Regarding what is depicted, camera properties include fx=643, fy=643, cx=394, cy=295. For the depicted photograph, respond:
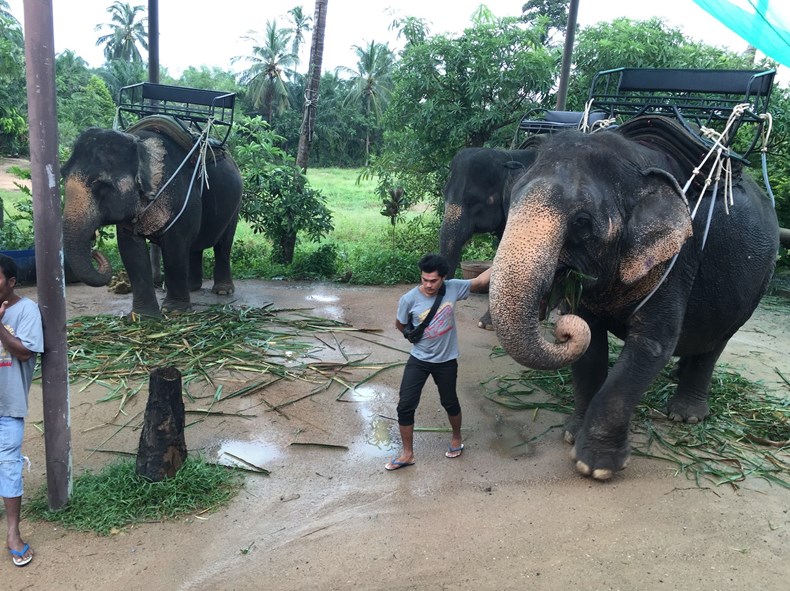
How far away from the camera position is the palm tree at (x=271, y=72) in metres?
35.0

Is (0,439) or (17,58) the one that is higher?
(17,58)

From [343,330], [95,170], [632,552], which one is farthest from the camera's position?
[343,330]

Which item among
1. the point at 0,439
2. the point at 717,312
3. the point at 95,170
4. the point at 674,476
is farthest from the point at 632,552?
the point at 95,170

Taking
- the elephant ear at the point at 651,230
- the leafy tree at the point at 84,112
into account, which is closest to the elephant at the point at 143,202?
the elephant ear at the point at 651,230

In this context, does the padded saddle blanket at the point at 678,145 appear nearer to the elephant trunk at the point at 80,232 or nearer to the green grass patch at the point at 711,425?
the green grass patch at the point at 711,425

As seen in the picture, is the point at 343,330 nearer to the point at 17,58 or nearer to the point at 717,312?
the point at 717,312

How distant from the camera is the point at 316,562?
300 centimetres

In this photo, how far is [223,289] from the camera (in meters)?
8.38

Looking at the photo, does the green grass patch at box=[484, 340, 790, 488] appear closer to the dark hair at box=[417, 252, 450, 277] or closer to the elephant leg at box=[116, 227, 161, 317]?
the dark hair at box=[417, 252, 450, 277]

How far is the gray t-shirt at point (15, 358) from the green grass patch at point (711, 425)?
130 inches

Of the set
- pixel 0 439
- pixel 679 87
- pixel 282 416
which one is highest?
pixel 679 87

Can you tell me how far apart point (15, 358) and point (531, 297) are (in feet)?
8.08

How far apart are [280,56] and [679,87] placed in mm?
33673

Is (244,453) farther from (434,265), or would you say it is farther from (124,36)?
(124,36)
